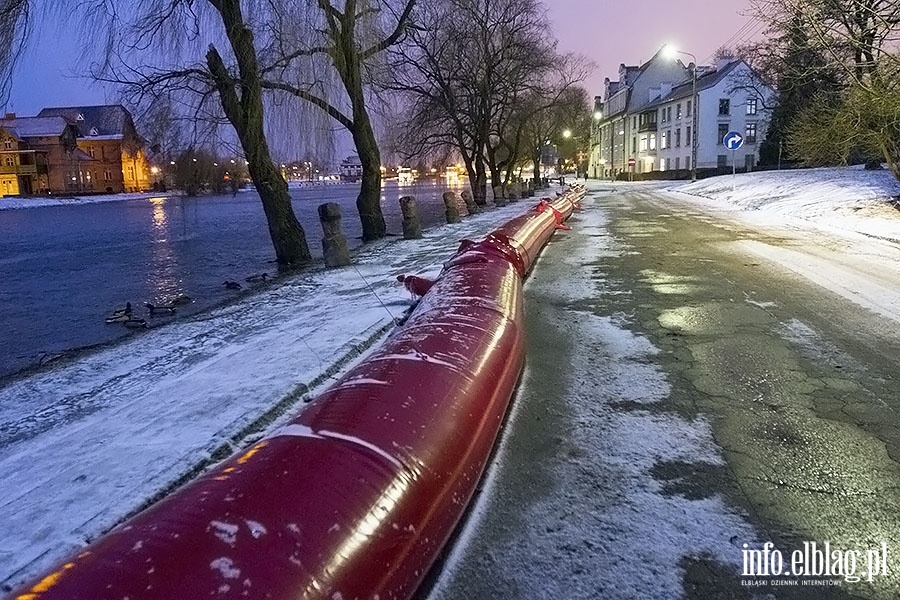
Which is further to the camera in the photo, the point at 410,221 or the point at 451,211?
the point at 451,211

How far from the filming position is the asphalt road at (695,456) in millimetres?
2568

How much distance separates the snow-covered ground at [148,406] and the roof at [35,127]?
8957 cm

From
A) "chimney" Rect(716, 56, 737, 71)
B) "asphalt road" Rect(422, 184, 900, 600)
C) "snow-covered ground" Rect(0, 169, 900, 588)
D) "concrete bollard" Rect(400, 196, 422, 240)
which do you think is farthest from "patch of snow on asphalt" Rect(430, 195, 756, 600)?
"chimney" Rect(716, 56, 737, 71)

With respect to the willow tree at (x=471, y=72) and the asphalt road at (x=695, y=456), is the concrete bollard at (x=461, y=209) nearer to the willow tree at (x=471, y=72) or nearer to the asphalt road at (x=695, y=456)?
the willow tree at (x=471, y=72)

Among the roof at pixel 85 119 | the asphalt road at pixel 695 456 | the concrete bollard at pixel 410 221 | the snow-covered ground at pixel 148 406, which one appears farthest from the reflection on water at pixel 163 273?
the roof at pixel 85 119

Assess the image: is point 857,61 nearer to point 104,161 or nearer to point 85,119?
point 104,161

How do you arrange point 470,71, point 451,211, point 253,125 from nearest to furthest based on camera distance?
1. point 253,125
2. point 451,211
3. point 470,71

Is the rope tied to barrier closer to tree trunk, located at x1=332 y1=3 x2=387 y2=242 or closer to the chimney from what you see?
tree trunk, located at x1=332 y1=3 x2=387 y2=242

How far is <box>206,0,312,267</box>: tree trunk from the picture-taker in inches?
467

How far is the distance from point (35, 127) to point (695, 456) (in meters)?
99.3

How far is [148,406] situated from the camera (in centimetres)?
466

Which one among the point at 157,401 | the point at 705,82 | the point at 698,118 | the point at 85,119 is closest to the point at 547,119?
the point at 698,118

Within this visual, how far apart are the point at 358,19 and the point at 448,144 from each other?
58.5ft

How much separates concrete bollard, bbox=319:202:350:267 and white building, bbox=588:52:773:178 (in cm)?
4691
